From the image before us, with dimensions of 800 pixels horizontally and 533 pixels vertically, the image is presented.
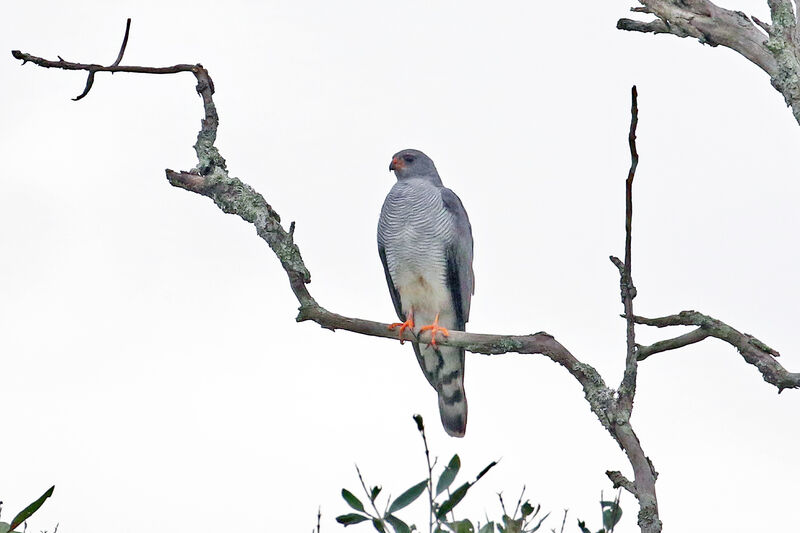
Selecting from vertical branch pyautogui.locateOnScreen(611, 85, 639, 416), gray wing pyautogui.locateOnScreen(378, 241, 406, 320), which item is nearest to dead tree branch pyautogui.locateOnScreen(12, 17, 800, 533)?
vertical branch pyautogui.locateOnScreen(611, 85, 639, 416)

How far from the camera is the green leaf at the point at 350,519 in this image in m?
3.42

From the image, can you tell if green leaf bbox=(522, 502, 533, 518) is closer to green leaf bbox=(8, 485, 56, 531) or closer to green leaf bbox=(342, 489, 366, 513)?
green leaf bbox=(342, 489, 366, 513)

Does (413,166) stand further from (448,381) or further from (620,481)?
(620,481)

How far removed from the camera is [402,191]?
8297 mm

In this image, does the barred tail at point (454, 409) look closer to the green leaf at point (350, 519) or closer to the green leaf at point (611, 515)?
the green leaf at point (611, 515)

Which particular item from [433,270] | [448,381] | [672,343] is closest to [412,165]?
Result: [433,270]

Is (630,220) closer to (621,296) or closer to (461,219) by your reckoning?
(621,296)

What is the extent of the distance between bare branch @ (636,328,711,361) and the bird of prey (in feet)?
9.83

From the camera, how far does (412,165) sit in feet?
28.7

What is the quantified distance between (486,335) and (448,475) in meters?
1.95

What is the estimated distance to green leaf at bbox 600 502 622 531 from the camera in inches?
149

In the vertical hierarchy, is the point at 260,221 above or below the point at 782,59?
below

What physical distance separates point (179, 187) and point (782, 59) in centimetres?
280

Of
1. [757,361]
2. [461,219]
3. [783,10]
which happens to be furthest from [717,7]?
[461,219]
